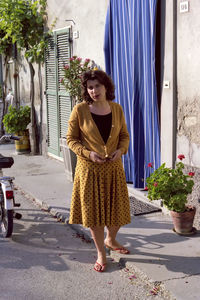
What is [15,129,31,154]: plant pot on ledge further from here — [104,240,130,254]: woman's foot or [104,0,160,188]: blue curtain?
[104,240,130,254]: woman's foot

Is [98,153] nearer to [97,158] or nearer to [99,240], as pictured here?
[97,158]

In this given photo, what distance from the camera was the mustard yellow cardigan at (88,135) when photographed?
4.18 metres

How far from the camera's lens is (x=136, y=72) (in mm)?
6332

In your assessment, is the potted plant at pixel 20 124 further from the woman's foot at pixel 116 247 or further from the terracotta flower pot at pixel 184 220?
the woman's foot at pixel 116 247

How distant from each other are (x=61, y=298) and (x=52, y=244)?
137cm

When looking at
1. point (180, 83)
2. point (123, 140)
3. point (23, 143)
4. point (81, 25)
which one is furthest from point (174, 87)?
point (23, 143)

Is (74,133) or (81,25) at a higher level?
(81,25)

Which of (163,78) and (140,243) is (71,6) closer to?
(163,78)

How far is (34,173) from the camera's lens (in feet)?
28.4

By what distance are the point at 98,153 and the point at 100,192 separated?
1.19ft

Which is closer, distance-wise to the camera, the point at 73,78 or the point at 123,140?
the point at 123,140

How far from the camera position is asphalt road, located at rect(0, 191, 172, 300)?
390cm

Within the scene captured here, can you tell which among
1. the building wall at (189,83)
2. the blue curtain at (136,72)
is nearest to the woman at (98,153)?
the building wall at (189,83)

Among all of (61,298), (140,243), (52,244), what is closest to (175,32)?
(140,243)
